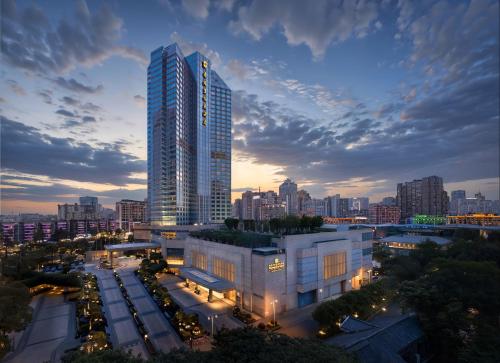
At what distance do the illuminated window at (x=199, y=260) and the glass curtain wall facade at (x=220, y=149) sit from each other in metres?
58.2

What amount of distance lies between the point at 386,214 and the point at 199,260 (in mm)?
178081

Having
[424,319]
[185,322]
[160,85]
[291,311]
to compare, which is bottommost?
[291,311]

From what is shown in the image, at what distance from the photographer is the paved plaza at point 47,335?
85.8ft

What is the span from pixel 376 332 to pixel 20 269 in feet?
196

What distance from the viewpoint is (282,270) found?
37562 millimetres

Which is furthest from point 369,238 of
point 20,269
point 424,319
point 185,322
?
point 20,269

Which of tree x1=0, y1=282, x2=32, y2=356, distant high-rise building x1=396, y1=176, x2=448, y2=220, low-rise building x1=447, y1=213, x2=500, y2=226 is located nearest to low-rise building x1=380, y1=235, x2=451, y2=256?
A: low-rise building x1=447, y1=213, x2=500, y2=226

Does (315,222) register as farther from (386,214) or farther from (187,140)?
(386,214)

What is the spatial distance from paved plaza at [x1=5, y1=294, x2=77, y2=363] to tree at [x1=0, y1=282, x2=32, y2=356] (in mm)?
2916

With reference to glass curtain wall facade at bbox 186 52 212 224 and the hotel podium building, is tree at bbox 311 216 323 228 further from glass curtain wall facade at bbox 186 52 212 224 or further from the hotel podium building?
glass curtain wall facade at bbox 186 52 212 224

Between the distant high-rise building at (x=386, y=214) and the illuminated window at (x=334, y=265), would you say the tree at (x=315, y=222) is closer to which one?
the illuminated window at (x=334, y=265)

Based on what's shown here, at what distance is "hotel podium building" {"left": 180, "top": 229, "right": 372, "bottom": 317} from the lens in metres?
36.4

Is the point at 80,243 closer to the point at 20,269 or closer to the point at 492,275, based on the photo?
the point at 20,269

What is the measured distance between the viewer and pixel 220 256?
148ft
